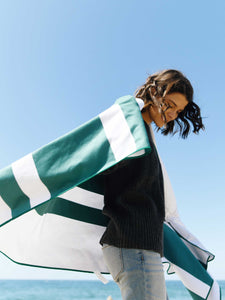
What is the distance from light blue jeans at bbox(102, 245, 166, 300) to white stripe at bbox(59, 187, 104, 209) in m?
0.54

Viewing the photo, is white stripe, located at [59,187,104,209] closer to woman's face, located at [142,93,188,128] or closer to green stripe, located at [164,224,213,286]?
green stripe, located at [164,224,213,286]

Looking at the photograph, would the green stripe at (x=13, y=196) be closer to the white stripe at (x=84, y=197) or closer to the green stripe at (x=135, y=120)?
the green stripe at (x=135, y=120)

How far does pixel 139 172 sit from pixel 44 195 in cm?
56

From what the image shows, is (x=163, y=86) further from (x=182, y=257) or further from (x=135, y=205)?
(x=182, y=257)

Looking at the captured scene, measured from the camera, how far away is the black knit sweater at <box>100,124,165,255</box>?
1.48 meters

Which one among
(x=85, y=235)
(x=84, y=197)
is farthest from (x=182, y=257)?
(x=84, y=197)

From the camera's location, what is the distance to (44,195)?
4.04ft

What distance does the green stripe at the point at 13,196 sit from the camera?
123cm

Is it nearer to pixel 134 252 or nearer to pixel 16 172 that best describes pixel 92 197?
pixel 134 252

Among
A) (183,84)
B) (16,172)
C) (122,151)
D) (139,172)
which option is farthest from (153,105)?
(16,172)

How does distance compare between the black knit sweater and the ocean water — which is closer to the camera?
the black knit sweater

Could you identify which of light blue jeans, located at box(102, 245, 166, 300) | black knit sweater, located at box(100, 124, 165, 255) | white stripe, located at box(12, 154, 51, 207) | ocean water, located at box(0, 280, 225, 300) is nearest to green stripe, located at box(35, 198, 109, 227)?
black knit sweater, located at box(100, 124, 165, 255)

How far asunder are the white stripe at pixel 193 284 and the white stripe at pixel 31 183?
121 cm

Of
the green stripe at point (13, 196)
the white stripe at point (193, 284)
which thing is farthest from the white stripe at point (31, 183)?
the white stripe at point (193, 284)
